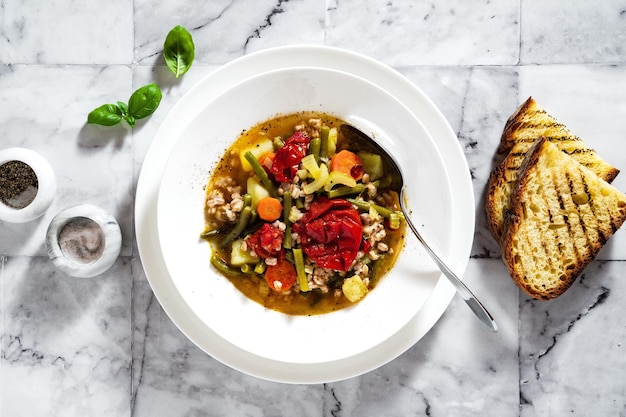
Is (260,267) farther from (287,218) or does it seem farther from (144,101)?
(144,101)

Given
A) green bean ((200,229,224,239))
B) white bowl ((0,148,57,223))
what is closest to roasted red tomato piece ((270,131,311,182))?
green bean ((200,229,224,239))

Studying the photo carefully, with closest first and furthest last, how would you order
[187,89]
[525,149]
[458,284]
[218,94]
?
[458,284], [218,94], [525,149], [187,89]

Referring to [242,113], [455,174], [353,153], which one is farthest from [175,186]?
[455,174]

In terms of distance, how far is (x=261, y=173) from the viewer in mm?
2598

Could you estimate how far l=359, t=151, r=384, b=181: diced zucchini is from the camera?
2.58 m

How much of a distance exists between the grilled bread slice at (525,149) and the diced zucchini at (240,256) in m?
1.17

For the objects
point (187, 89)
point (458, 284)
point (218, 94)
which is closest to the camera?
point (458, 284)

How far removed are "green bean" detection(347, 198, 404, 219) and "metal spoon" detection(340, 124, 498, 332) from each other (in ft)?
Answer: 0.23

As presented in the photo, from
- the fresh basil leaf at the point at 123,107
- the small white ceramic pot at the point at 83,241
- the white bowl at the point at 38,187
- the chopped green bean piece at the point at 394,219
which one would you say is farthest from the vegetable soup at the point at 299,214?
the white bowl at the point at 38,187

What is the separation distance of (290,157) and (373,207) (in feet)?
1.43

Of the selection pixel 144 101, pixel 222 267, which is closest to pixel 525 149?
pixel 222 267

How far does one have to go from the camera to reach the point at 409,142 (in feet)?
8.11

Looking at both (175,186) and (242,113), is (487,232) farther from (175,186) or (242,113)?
(175,186)

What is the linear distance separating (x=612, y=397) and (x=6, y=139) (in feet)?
10.9
